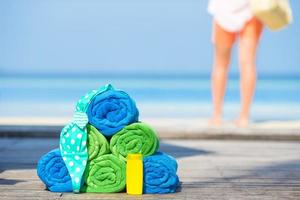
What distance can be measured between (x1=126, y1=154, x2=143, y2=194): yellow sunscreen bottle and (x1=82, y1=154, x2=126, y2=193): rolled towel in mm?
45

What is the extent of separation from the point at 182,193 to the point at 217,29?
4668 mm

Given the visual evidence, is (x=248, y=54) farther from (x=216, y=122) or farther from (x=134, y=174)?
(x=134, y=174)

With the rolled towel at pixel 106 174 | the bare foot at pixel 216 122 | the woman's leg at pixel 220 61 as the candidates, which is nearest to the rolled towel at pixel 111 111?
the rolled towel at pixel 106 174

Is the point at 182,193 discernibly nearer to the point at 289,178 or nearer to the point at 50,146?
the point at 289,178

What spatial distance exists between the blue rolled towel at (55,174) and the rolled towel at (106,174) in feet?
0.39

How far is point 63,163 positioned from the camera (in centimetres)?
518

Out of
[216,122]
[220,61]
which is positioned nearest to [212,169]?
[220,61]

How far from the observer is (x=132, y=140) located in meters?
5.19

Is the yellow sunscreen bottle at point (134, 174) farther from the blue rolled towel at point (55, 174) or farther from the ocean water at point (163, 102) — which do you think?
the ocean water at point (163, 102)

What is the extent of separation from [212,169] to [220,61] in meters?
3.45

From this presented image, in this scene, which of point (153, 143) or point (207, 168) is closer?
point (153, 143)

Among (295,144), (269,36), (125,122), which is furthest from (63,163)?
(269,36)

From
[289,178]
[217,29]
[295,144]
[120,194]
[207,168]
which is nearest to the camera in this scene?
[120,194]

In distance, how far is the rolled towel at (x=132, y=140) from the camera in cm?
517
